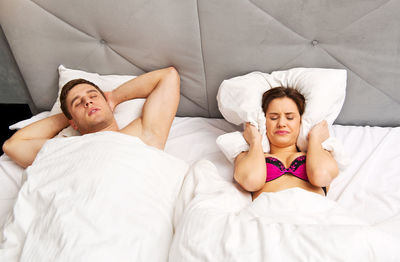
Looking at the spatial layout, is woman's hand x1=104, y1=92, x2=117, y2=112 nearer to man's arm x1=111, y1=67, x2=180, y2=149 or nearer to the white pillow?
man's arm x1=111, y1=67, x2=180, y2=149

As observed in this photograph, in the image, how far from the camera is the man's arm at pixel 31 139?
4.45ft

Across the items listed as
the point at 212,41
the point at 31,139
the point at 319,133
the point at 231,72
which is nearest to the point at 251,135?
the point at 319,133

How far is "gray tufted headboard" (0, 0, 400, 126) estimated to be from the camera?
4.10ft

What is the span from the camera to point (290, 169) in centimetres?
117

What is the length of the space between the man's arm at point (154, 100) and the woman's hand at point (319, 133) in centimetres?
64

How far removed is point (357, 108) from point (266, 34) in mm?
561

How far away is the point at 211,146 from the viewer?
4.76ft

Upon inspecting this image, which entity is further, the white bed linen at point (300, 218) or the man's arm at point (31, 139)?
the man's arm at point (31, 139)

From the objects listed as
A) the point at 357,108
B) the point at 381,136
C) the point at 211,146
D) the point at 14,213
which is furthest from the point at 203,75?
the point at 14,213

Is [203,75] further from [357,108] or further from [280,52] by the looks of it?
[357,108]

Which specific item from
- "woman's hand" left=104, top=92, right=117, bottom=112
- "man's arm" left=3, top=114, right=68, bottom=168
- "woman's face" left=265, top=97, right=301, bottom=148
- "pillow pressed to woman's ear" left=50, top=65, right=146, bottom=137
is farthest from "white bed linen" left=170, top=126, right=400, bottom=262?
"man's arm" left=3, top=114, right=68, bottom=168

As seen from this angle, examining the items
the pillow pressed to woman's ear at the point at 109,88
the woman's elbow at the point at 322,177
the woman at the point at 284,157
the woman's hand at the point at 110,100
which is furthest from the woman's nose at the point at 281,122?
the woman's hand at the point at 110,100

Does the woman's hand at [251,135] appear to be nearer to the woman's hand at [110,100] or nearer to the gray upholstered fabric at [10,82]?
the woman's hand at [110,100]

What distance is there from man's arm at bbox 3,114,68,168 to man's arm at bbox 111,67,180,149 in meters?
0.30
